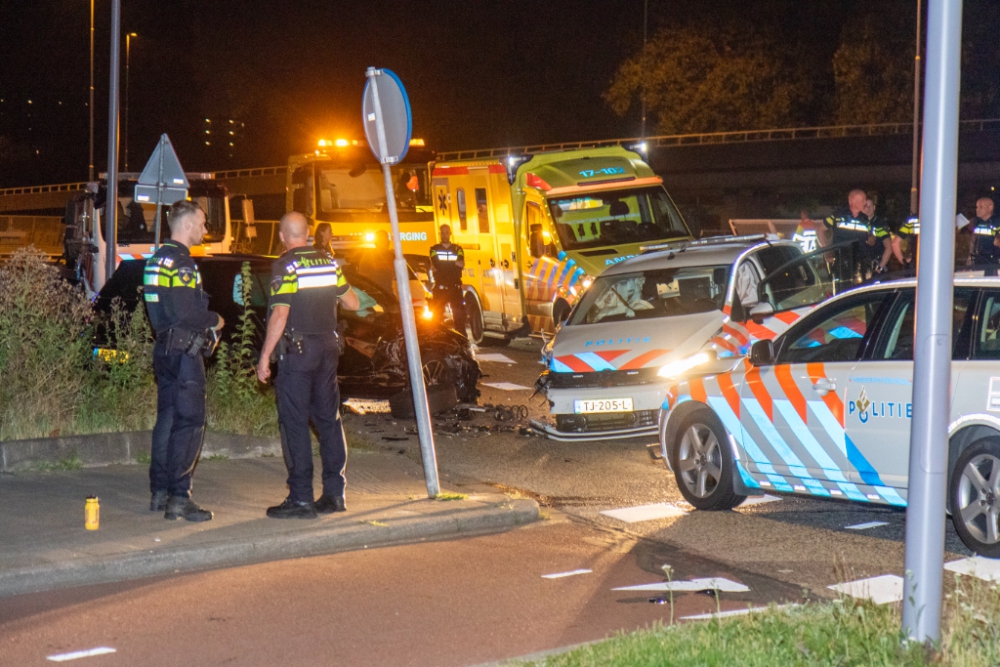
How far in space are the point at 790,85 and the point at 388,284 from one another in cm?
4799

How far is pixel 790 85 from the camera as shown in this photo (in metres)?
60.8

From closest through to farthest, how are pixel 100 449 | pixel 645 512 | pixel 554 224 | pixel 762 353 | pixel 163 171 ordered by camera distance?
pixel 762 353, pixel 645 512, pixel 100 449, pixel 163 171, pixel 554 224

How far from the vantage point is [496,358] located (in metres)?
18.3

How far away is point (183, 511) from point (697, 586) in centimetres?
317

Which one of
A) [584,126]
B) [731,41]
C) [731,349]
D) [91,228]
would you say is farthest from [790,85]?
[731,349]

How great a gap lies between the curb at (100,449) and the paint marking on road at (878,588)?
5246 millimetres

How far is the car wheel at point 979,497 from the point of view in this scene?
7141 mm

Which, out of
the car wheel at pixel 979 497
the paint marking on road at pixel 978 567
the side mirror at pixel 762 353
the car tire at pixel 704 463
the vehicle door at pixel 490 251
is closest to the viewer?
the paint marking on road at pixel 978 567

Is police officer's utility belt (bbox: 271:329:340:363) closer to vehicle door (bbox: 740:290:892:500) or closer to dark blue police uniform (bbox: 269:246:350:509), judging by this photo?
dark blue police uniform (bbox: 269:246:350:509)

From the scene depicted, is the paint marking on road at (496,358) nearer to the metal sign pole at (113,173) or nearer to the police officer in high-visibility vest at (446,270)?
the police officer in high-visibility vest at (446,270)

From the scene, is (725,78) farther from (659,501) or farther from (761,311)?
(659,501)

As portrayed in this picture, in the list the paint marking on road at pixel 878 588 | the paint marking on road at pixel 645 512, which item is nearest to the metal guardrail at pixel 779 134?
the paint marking on road at pixel 645 512

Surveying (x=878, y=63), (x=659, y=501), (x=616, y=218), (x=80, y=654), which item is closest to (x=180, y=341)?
(x=80, y=654)

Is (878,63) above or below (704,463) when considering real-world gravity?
above
